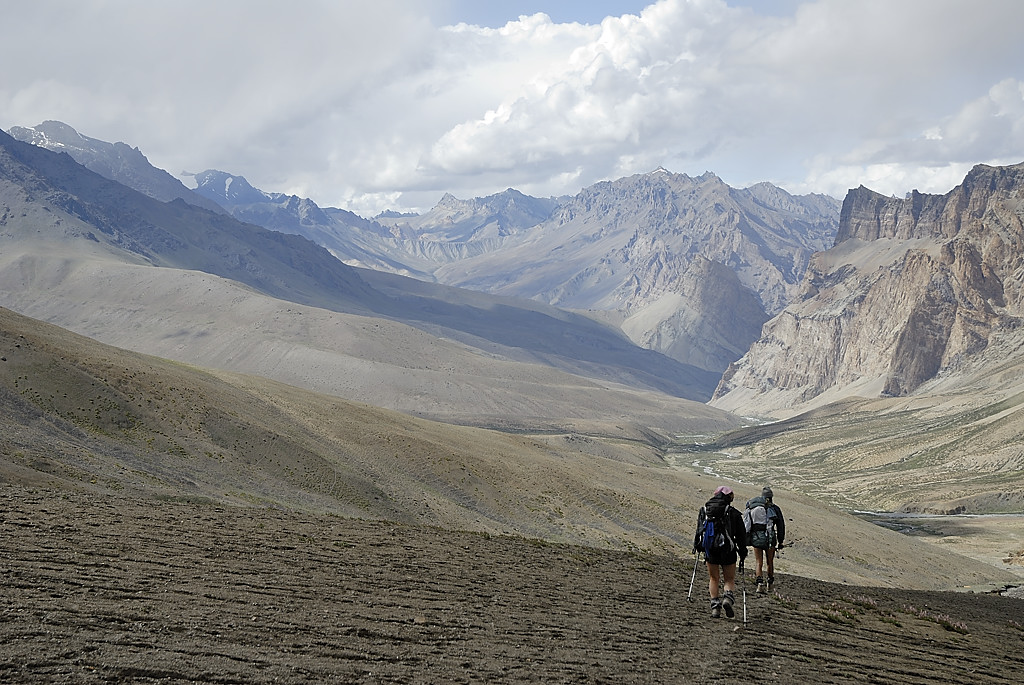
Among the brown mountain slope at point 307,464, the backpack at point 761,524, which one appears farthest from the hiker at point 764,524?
the brown mountain slope at point 307,464

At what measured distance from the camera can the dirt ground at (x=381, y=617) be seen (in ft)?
48.5

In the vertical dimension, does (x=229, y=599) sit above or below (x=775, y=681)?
below

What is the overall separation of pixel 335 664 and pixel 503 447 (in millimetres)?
60236

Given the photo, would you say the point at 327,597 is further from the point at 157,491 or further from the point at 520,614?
the point at 157,491

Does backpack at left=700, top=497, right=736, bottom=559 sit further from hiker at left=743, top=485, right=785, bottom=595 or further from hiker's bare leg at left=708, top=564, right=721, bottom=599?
hiker at left=743, top=485, right=785, bottom=595

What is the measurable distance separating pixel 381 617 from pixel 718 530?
8057mm

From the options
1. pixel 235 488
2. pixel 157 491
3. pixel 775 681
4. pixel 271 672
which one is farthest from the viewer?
pixel 235 488

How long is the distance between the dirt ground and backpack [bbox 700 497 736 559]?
6.49 ft

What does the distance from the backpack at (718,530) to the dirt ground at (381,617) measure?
6.49ft

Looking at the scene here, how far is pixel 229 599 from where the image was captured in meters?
18.7

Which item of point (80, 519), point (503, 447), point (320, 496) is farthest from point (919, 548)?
point (80, 519)

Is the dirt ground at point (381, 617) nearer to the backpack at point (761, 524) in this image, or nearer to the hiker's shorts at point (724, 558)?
the hiker's shorts at point (724, 558)

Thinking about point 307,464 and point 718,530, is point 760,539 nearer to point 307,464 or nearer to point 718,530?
point 718,530

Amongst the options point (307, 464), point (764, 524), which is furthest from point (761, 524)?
point (307, 464)
